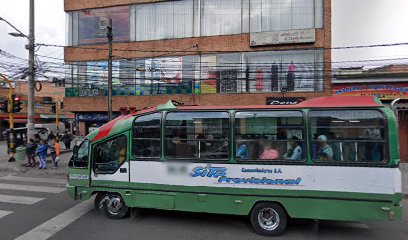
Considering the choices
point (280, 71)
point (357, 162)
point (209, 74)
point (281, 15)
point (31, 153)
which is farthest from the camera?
point (209, 74)

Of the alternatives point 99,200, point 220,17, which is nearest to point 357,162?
point 99,200

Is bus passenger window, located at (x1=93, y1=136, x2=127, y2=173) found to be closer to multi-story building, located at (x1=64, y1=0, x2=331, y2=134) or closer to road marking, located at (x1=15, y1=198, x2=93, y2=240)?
road marking, located at (x1=15, y1=198, x2=93, y2=240)

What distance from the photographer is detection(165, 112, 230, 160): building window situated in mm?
5160

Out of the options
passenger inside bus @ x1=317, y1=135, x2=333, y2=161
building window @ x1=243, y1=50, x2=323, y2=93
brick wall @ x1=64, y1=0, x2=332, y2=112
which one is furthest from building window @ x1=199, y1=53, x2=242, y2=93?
passenger inside bus @ x1=317, y1=135, x2=333, y2=161

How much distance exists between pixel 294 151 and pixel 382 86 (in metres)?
12.3

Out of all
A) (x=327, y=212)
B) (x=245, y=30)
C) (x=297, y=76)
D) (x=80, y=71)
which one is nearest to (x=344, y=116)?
(x=327, y=212)

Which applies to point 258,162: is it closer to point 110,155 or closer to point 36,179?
point 110,155

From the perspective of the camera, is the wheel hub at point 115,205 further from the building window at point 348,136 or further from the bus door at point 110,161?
the building window at point 348,136

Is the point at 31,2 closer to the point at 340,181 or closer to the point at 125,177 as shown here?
the point at 125,177

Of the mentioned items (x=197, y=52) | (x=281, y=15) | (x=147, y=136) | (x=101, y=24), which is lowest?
(x=147, y=136)

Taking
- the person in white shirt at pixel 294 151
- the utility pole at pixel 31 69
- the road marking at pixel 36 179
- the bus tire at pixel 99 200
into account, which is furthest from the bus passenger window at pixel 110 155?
the utility pole at pixel 31 69

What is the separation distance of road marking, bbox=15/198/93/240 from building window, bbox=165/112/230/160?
8.52ft

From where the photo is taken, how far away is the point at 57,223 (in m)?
5.34

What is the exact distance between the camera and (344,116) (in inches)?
187
